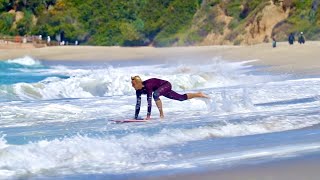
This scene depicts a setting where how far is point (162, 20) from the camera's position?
64.8 m

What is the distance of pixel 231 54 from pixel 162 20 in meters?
26.8

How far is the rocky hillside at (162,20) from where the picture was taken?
48781mm

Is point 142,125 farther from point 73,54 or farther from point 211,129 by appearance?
point 73,54

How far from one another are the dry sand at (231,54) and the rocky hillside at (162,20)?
15.4 ft

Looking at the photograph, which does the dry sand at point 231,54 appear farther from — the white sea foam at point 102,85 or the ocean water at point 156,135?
the ocean water at point 156,135

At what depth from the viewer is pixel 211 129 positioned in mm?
10773

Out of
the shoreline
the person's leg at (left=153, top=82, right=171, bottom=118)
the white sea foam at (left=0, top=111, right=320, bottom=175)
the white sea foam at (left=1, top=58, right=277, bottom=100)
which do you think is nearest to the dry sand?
the white sea foam at (left=1, top=58, right=277, bottom=100)

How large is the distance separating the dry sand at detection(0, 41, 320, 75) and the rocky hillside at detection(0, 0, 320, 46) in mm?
4692

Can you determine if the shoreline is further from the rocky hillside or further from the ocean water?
the rocky hillside

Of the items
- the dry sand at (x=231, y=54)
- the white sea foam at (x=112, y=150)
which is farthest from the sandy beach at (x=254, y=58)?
the white sea foam at (x=112, y=150)

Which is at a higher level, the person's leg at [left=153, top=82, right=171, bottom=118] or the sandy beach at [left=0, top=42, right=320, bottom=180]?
the person's leg at [left=153, top=82, right=171, bottom=118]

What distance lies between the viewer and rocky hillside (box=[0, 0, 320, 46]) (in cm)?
4878

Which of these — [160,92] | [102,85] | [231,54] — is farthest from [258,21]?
[160,92]

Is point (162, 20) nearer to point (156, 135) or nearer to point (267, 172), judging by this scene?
point (156, 135)
